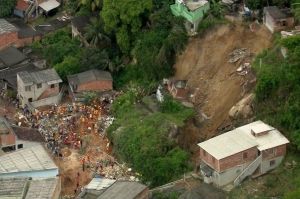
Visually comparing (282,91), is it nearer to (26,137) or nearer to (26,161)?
(26,161)

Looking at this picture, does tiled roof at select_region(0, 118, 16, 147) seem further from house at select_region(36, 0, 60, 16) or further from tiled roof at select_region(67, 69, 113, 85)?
house at select_region(36, 0, 60, 16)

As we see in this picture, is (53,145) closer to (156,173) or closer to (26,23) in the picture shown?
(156,173)

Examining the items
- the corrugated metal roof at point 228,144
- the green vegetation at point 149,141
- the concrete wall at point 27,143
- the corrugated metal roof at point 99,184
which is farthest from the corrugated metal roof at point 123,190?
the concrete wall at point 27,143

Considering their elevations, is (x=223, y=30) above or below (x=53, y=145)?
above

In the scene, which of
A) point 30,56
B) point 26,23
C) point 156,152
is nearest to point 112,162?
point 156,152

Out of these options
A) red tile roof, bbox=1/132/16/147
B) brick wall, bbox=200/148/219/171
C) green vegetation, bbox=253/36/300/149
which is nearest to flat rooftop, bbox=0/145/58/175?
red tile roof, bbox=1/132/16/147

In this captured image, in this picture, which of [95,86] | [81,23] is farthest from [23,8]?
[95,86]

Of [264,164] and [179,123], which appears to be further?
[179,123]
